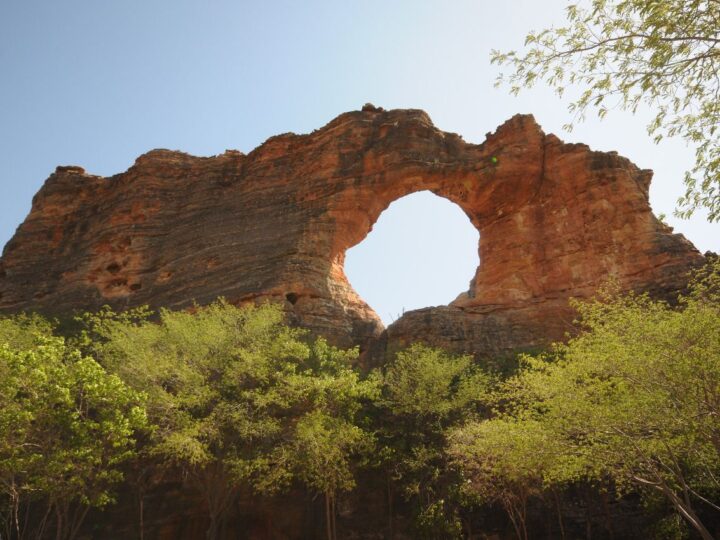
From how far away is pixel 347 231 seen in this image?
32406mm

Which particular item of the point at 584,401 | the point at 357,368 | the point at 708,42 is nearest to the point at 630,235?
the point at 357,368

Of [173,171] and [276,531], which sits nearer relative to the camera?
[276,531]

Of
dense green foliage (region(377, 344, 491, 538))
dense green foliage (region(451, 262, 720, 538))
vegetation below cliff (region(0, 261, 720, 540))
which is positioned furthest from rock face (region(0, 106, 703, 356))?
dense green foliage (region(451, 262, 720, 538))

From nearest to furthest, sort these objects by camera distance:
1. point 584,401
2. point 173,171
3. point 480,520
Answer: point 584,401 → point 480,520 → point 173,171

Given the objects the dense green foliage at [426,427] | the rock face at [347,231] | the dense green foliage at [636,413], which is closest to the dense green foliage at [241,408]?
the dense green foliage at [426,427]

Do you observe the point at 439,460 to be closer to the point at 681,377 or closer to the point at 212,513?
the point at 212,513

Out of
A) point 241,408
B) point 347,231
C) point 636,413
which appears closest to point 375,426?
point 241,408

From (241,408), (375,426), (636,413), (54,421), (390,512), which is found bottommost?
(390,512)

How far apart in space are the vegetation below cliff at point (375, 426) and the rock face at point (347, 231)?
4.40 m

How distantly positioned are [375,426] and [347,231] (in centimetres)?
1421

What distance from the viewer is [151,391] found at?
18.1 meters

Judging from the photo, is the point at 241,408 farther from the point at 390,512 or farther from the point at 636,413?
the point at 636,413

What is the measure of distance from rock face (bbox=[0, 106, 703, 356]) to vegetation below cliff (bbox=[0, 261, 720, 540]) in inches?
173

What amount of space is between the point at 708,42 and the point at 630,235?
68.4 ft
